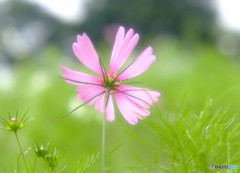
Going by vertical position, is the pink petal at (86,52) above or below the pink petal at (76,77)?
above

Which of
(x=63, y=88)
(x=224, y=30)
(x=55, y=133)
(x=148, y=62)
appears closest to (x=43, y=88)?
(x=63, y=88)

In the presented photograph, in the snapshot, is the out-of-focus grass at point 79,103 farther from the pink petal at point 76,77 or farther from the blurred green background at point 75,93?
the pink petal at point 76,77

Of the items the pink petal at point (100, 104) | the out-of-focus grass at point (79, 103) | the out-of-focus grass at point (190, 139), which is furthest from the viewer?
the out-of-focus grass at point (79, 103)

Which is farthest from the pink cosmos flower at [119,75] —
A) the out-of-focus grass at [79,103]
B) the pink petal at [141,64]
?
the out-of-focus grass at [79,103]

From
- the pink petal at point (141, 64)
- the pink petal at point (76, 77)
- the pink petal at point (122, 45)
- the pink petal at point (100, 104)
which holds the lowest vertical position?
the pink petal at point (100, 104)

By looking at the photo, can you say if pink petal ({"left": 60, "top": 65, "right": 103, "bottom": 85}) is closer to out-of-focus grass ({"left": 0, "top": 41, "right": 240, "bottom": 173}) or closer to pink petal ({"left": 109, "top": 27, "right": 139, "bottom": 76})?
pink petal ({"left": 109, "top": 27, "right": 139, "bottom": 76})

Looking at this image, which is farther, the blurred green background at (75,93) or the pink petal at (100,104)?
the blurred green background at (75,93)

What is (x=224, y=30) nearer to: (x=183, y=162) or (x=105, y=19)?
(x=105, y=19)
